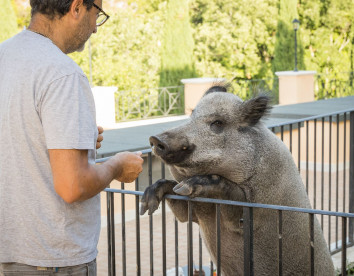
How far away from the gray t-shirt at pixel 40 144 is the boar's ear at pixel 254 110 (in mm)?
1115

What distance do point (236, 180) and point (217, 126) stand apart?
285 mm

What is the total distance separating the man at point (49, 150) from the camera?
1.90 metres

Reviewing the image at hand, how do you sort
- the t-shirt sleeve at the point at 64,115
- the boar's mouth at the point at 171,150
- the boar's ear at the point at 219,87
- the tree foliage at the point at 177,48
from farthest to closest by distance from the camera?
the tree foliage at the point at 177,48
the boar's ear at the point at 219,87
the boar's mouth at the point at 171,150
the t-shirt sleeve at the point at 64,115

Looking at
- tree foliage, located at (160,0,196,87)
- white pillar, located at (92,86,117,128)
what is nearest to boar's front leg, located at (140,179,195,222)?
white pillar, located at (92,86,117,128)

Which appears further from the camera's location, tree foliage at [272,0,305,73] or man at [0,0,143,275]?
tree foliage at [272,0,305,73]

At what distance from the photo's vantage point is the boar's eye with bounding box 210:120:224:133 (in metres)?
3.01

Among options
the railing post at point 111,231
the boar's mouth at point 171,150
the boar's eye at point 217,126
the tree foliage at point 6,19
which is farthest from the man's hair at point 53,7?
the tree foliage at point 6,19

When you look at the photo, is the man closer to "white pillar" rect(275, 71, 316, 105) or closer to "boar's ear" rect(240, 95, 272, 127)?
"boar's ear" rect(240, 95, 272, 127)

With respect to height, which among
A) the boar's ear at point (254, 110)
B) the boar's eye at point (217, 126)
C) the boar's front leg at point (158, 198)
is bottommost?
the boar's front leg at point (158, 198)

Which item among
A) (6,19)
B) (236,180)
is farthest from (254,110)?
(6,19)

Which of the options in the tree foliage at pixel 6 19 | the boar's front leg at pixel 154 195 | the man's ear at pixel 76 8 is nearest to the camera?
the man's ear at pixel 76 8

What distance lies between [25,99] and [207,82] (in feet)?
46.7

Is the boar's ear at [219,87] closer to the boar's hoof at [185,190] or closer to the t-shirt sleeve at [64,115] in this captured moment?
the boar's hoof at [185,190]

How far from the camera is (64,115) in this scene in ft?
6.21
